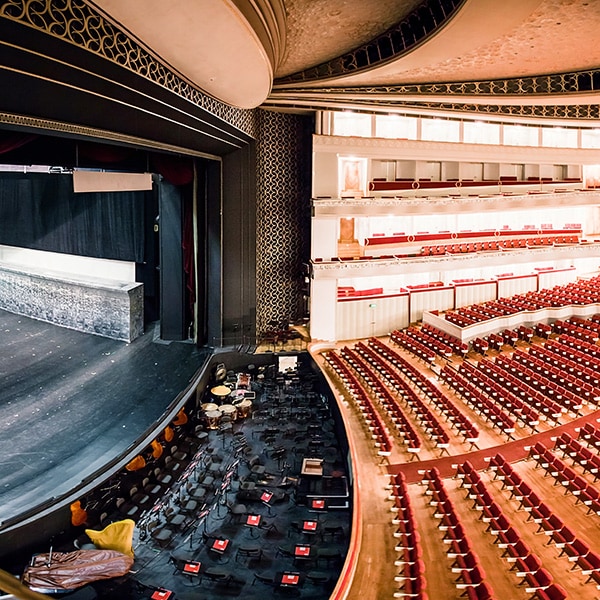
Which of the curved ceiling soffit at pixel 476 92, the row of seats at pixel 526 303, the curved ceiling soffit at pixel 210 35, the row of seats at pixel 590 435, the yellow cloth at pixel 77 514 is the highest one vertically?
the curved ceiling soffit at pixel 476 92

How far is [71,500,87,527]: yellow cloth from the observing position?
240 inches

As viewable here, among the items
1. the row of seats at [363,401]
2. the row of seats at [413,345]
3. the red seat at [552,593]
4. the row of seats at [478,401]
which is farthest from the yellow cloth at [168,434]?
the red seat at [552,593]

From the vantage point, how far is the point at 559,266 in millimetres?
16516

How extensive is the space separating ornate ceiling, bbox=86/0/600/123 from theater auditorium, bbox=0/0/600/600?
0.05 metres

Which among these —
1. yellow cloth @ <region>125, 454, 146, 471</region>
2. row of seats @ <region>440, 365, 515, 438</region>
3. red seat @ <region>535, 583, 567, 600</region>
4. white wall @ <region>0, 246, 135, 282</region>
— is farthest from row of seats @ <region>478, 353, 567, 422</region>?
white wall @ <region>0, 246, 135, 282</region>

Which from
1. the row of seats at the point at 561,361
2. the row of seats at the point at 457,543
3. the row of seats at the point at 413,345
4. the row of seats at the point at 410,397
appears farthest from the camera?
the row of seats at the point at 413,345

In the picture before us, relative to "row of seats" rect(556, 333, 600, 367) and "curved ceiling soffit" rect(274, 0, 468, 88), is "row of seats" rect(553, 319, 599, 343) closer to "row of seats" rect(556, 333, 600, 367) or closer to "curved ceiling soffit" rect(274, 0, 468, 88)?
"row of seats" rect(556, 333, 600, 367)

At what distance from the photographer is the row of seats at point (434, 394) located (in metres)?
7.59

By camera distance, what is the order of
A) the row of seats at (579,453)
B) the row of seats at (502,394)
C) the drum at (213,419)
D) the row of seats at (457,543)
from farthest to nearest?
the drum at (213,419), the row of seats at (502,394), the row of seats at (579,453), the row of seats at (457,543)

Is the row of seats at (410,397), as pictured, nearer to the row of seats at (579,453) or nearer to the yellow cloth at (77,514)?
the row of seats at (579,453)

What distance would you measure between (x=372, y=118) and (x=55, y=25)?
1026 centimetres

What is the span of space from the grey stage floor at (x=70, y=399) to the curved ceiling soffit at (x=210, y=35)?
4.92 meters

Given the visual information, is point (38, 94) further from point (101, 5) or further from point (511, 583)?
point (511, 583)

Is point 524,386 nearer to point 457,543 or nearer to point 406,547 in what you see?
point 457,543
